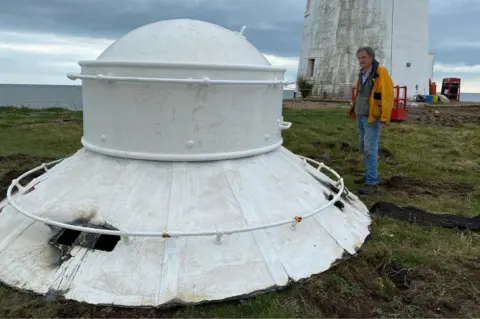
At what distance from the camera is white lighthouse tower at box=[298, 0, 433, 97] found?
2538 cm

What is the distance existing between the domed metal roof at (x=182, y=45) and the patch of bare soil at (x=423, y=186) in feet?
12.1

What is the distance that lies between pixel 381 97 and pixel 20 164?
6.58 meters

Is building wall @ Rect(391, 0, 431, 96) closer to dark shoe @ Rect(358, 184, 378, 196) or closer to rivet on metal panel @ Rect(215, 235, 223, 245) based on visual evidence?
dark shoe @ Rect(358, 184, 378, 196)

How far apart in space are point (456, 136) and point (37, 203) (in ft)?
37.5

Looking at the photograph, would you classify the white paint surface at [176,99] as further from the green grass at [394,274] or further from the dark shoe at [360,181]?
the dark shoe at [360,181]

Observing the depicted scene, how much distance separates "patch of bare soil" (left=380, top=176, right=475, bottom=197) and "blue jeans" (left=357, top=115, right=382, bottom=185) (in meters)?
0.44

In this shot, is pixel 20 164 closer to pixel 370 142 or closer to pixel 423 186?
pixel 370 142

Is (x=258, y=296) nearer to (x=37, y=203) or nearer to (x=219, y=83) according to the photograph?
(x=219, y=83)

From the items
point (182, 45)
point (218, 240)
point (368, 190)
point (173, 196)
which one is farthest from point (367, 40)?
point (218, 240)

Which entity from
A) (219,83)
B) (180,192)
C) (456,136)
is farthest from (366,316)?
(456,136)

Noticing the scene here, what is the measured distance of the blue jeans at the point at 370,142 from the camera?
6520 millimetres

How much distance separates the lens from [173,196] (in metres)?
3.79

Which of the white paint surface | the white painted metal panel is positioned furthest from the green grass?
the white paint surface

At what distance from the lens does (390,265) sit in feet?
13.4
